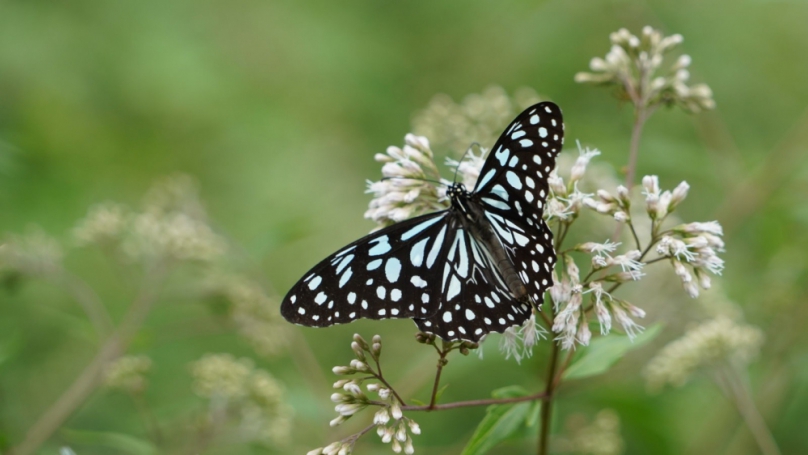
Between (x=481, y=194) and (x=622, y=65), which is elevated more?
(x=622, y=65)

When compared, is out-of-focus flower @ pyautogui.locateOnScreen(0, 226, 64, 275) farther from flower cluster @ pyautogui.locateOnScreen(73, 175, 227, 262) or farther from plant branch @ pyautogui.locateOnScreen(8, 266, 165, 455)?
plant branch @ pyautogui.locateOnScreen(8, 266, 165, 455)

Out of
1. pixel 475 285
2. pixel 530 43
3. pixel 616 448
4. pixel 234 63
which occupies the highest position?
pixel 234 63

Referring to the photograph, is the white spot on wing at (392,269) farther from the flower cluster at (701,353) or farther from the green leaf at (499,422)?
the flower cluster at (701,353)

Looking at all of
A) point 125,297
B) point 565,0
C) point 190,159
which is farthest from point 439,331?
point 190,159

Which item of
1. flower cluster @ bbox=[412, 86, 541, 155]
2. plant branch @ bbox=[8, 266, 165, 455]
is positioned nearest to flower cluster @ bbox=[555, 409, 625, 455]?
flower cluster @ bbox=[412, 86, 541, 155]

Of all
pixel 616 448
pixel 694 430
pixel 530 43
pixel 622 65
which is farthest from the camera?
pixel 530 43

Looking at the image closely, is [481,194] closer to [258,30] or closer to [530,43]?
[530,43]

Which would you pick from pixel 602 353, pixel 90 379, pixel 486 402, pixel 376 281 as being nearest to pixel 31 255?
pixel 90 379
